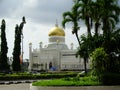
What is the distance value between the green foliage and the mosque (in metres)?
68.3

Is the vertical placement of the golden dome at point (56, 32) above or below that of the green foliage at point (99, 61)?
above

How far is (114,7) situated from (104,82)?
6.81 m

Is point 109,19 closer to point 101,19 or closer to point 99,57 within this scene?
point 101,19

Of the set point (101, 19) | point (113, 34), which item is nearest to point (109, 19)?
point (101, 19)

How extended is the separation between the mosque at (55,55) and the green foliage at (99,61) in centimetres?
6832

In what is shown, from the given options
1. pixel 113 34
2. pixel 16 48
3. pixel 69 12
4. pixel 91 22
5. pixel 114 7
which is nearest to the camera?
pixel 113 34

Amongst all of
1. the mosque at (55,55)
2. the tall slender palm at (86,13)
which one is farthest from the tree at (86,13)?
the mosque at (55,55)

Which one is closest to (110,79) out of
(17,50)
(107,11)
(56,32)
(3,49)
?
(107,11)

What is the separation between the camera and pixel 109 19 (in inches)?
1051

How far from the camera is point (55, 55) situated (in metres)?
95.6

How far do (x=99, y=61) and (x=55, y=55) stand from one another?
74.2 meters

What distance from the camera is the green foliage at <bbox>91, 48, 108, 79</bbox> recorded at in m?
21.2

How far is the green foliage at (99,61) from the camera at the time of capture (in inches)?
837

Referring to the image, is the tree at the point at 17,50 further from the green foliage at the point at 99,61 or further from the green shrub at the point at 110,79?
the green shrub at the point at 110,79
